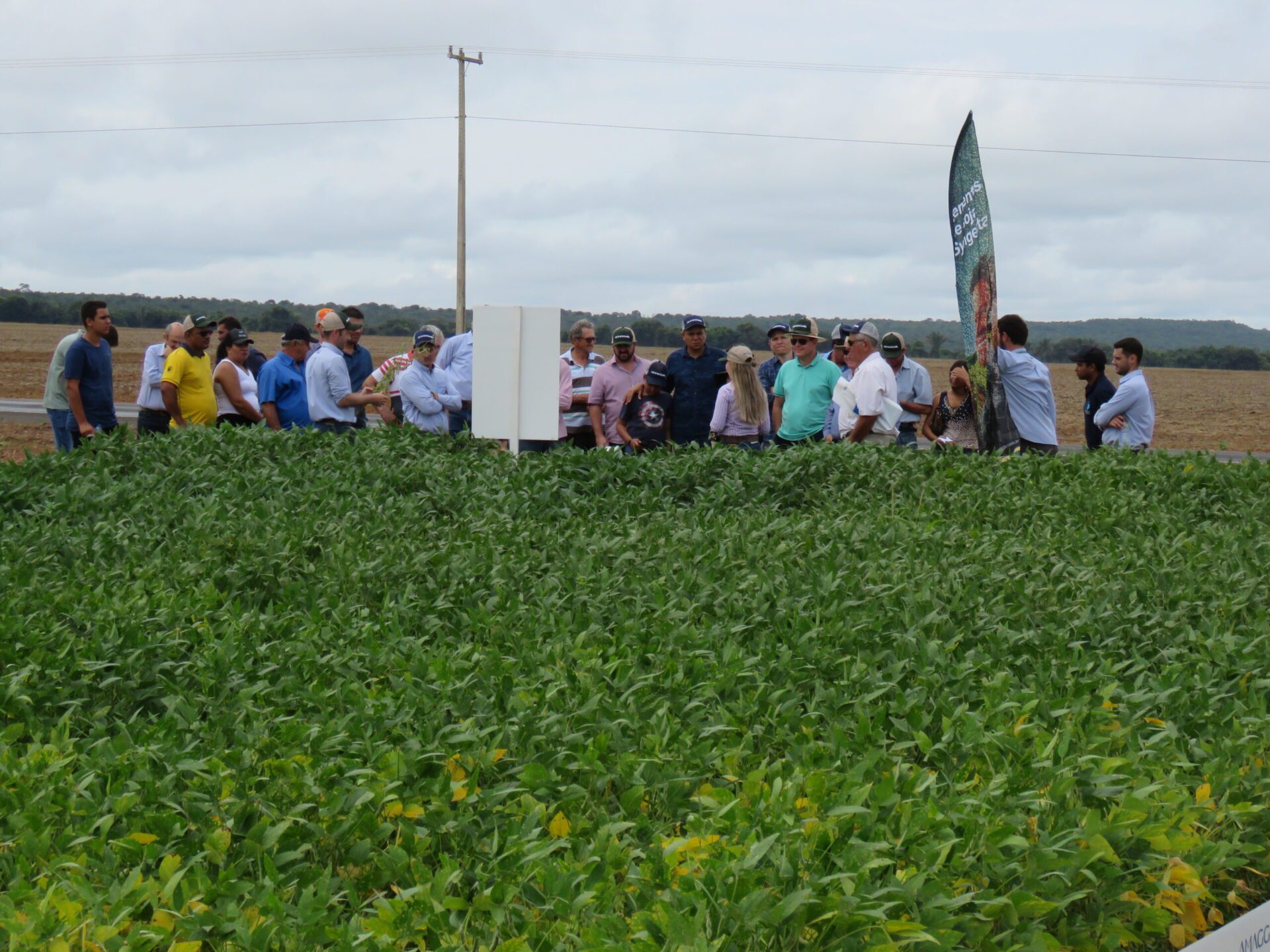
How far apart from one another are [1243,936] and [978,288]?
814 centimetres

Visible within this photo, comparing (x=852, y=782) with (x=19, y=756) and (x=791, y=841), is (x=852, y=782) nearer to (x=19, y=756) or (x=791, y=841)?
(x=791, y=841)

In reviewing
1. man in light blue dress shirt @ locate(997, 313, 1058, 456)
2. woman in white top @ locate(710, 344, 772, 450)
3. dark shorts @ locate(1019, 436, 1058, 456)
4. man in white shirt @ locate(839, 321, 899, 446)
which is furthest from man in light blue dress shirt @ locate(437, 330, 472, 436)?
dark shorts @ locate(1019, 436, 1058, 456)

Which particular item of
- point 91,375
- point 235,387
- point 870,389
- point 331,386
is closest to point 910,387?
point 870,389

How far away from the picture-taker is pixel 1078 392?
55.9 metres

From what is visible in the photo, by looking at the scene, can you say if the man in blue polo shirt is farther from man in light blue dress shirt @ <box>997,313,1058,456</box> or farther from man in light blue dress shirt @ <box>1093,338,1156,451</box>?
man in light blue dress shirt @ <box>1093,338,1156,451</box>

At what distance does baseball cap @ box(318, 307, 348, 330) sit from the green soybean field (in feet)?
12.8

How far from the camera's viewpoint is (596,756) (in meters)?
3.34

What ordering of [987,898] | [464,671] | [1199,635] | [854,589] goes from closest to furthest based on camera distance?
1. [987,898]
2. [464,671]
3. [1199,635]
4. [854,589]

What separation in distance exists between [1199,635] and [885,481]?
3.55m

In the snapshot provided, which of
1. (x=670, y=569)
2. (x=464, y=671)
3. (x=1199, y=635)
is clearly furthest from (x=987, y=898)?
(x=670, y=569)

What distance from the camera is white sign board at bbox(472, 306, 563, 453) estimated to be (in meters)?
9.31

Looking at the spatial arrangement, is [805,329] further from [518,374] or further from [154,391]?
[154,391]

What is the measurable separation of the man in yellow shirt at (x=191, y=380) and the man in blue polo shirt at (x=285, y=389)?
0.56m

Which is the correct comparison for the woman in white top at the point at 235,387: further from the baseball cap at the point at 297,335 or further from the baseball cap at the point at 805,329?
the baseball cap at the point at 805,329
